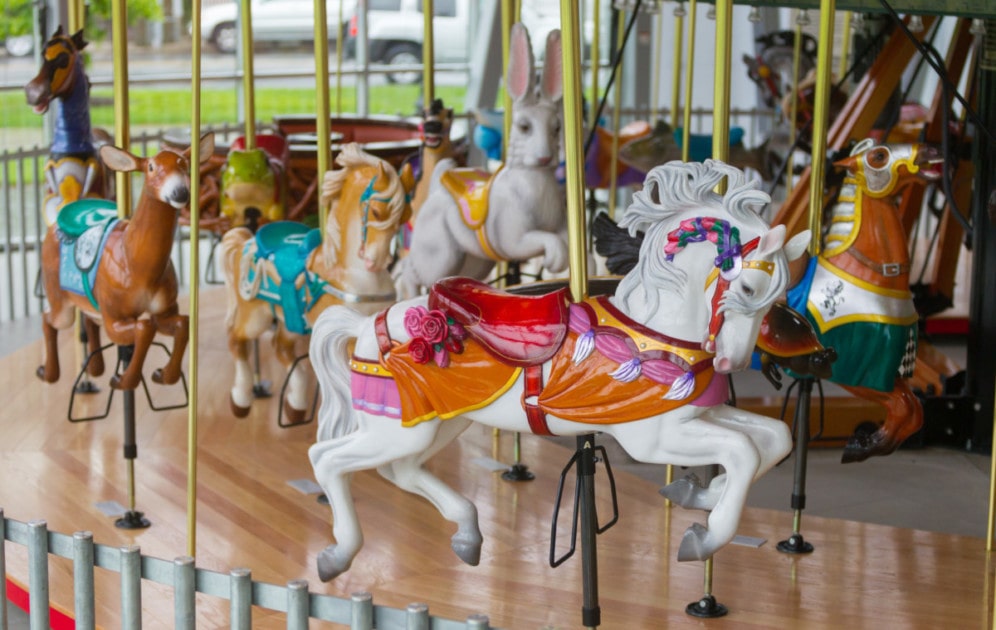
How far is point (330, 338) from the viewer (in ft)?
10.8

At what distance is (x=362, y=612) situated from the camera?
2.31 meters

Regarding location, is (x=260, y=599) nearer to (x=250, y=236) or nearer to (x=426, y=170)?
(x=250, y=236)

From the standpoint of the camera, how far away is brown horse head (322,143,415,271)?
158 inches

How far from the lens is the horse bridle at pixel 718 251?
105 inches

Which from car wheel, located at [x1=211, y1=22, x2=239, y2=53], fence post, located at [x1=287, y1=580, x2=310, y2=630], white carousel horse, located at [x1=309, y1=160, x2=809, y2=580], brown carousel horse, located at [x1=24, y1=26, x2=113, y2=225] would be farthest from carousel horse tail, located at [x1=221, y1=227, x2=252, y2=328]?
car wheel, located at [x1=211, y1=22, x2=239, y2=53]

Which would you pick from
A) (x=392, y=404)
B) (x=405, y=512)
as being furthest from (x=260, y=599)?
(x=405, y=512)

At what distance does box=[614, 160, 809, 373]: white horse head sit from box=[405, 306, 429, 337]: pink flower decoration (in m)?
0.45

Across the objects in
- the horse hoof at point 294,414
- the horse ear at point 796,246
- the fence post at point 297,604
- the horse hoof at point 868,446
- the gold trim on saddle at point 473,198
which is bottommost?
the horse hoof at point 294,414

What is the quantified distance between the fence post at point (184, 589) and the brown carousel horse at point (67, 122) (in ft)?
9.14

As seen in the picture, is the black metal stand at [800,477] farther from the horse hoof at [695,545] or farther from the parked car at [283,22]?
the parked car at [283,22]

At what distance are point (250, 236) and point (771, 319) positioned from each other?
234cm

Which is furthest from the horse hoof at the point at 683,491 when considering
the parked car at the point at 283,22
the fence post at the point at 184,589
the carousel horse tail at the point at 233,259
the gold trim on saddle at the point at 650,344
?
the parked car at the point at 283,22

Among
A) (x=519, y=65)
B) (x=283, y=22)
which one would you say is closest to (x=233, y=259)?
(x=519, y=65)

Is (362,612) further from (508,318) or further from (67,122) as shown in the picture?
(67,122)
